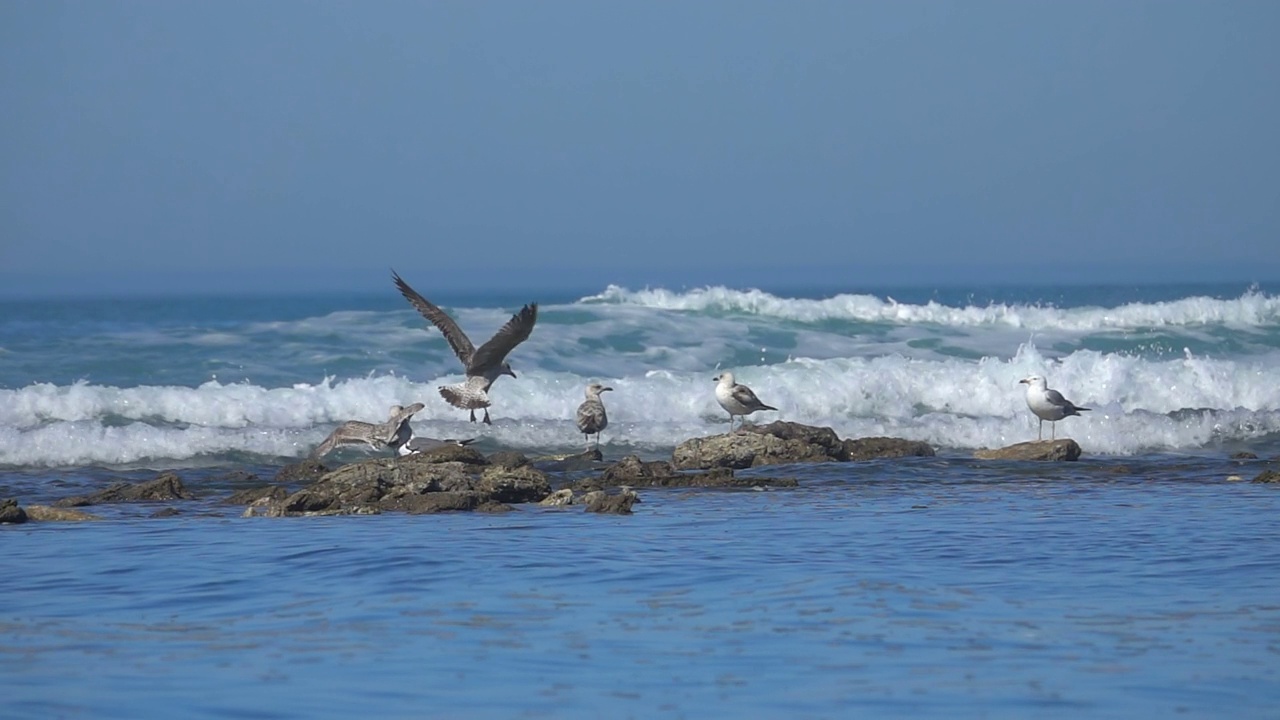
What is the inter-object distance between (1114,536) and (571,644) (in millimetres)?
4653

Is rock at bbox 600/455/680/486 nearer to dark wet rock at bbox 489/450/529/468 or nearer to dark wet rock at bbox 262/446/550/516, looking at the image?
dark wet rock at bbox 489/450/529/468

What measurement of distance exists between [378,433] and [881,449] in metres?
4.89

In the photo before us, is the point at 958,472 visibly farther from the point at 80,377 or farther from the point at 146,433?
the point at 80,377

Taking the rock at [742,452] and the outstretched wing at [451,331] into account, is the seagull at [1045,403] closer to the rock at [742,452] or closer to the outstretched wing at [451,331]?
the rock at [742,452]

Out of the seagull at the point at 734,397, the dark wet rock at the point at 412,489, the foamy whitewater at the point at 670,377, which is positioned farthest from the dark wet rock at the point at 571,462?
the dark wet rock at the point at 412,489

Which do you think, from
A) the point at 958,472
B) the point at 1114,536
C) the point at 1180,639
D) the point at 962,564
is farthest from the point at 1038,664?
the point at 958,472

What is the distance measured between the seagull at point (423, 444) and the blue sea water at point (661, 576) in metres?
0.96

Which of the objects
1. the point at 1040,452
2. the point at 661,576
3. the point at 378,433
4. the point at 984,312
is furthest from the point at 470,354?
the point at 984,312

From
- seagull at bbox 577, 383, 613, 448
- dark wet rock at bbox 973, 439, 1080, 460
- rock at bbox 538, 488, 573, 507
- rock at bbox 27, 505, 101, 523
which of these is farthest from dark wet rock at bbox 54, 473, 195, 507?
dark wet rock at bbox 973, 439, 1080, 460

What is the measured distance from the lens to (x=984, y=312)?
109ft

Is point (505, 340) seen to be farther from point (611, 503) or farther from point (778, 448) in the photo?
point (611, 503)

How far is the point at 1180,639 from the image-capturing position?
7680 millimetres

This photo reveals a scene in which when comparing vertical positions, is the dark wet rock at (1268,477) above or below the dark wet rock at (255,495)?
below

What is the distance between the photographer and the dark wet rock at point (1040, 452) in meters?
16.3
